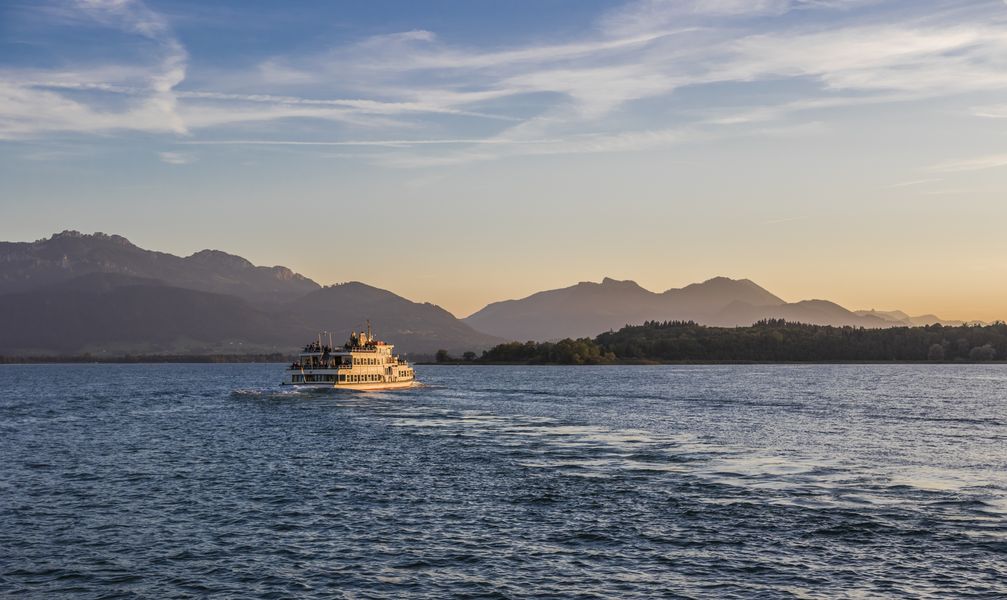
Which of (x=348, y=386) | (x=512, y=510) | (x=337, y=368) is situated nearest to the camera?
(x=512, y=510)

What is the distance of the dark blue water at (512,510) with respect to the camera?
39594mm

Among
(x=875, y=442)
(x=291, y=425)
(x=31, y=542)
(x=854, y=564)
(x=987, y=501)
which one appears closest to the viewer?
(x=854, y=564)

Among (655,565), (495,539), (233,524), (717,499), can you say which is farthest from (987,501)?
(233,524)

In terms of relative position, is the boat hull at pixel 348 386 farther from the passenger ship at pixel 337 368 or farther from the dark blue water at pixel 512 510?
the dark blue water at pixel 512 510

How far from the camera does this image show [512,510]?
54.3 m

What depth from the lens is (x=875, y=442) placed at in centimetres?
8688

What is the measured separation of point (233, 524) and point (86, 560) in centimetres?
904

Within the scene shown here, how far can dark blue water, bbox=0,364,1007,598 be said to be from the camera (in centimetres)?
3959

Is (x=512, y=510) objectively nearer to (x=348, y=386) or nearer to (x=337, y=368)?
(x=348, y=386)

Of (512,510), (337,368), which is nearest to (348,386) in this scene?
(337,368)

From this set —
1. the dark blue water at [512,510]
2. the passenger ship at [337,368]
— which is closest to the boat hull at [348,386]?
the passenger ship at [337,368]

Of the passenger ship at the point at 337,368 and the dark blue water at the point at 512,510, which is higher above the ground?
the passenger ship at the point at 337,368

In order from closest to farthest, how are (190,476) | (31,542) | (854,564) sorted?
(854,564), (31,542), (190,476)

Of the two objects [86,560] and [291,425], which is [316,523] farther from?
[291,425]
